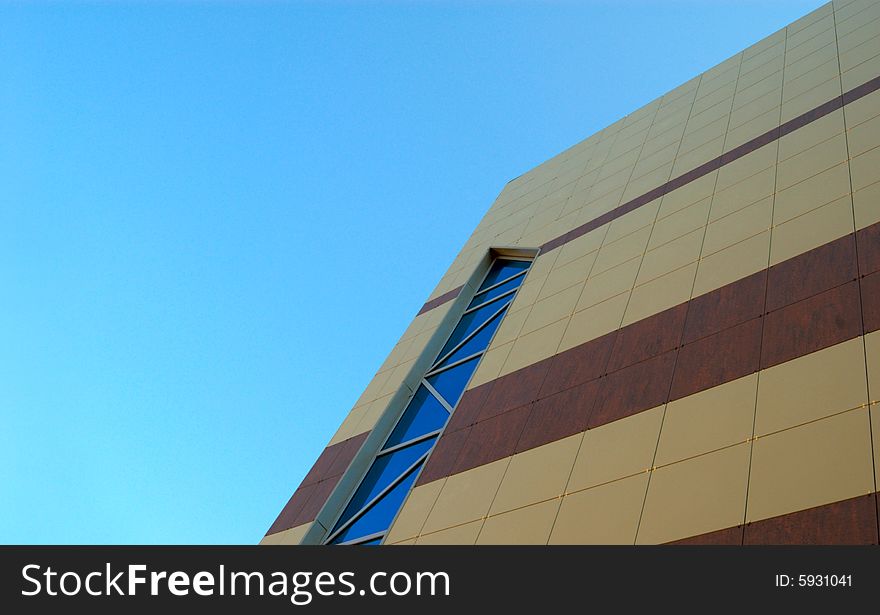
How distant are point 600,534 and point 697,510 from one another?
1.14 m

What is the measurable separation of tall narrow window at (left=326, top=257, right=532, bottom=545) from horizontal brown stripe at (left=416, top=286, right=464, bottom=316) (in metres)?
0.59

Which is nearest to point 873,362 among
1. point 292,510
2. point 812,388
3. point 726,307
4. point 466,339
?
point 812,388

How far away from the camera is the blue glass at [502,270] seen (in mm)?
18141

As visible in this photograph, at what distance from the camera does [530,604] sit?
637 cm

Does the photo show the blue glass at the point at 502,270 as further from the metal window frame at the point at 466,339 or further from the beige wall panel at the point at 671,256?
the beige wall panel at the point at 671,256

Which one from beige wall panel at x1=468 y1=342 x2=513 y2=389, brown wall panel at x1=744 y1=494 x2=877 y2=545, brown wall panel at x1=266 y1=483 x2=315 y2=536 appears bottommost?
brown wall panel at x1=744 y1=494 x2=877 y2=545

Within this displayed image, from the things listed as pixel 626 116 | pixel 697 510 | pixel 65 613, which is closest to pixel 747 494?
pixel 697 510

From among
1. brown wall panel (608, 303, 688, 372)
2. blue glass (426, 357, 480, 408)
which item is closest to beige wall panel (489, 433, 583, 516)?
brown wall panel (608, 303, 688, 372)

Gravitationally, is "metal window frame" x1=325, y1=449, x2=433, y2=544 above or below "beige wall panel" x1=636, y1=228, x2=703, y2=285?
below

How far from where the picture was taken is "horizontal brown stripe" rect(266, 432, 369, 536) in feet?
44.9

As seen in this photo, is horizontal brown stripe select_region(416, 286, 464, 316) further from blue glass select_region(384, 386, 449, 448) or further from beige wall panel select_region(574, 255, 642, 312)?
beige wall panel select_region(574, 255, 642, 312)

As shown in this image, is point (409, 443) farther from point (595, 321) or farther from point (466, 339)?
point (595, 321)

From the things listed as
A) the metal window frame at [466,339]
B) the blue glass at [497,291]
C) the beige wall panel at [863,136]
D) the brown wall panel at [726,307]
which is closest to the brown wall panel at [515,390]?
the brown wall panel at [726,307]

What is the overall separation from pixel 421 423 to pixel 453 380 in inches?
43.8
